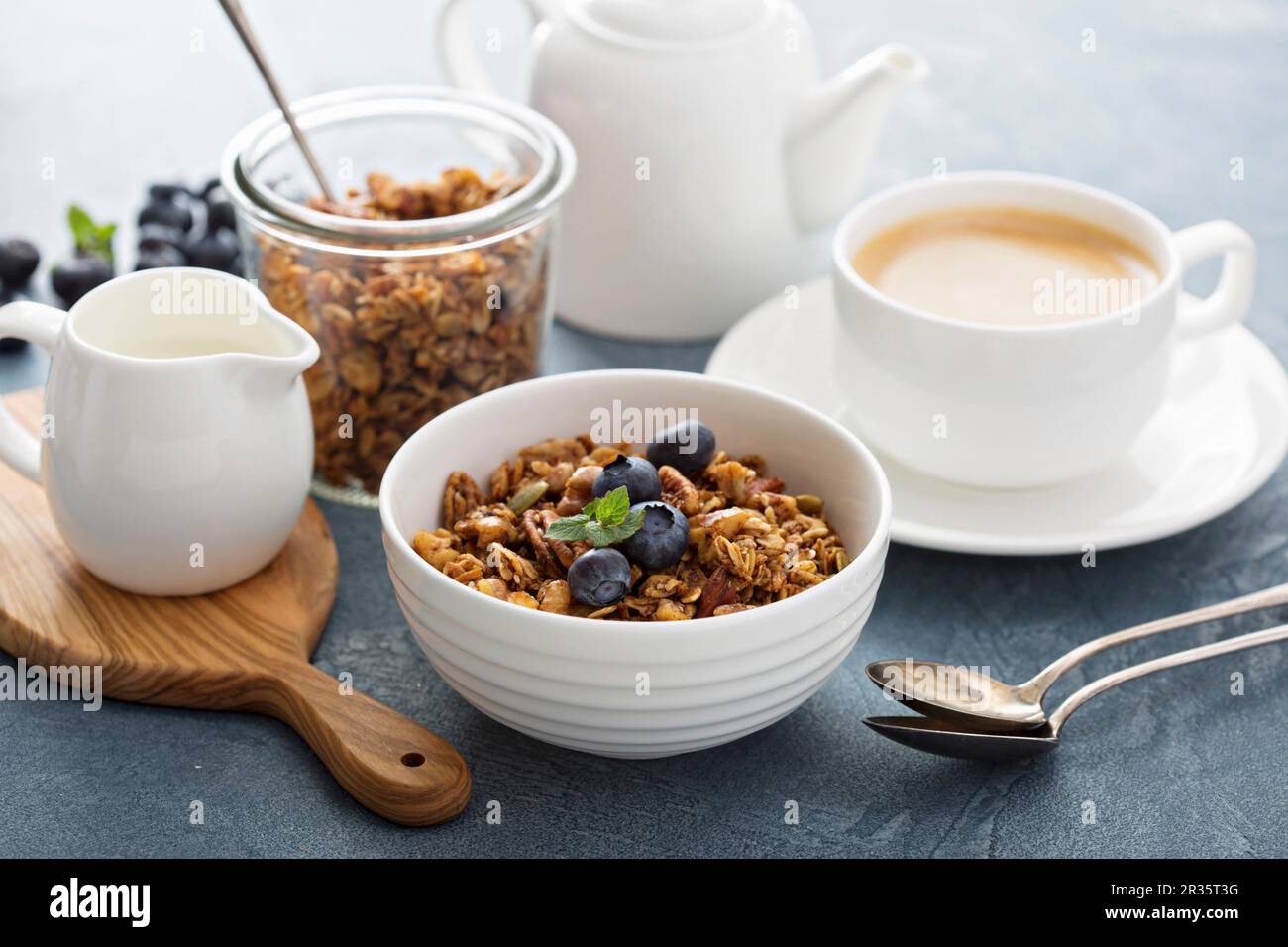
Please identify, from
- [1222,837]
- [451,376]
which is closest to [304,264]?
[451,376]

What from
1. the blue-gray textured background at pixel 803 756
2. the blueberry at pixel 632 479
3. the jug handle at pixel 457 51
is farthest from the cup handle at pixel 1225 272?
the jug handle at pixel 457 51

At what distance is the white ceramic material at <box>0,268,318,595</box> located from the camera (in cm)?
105

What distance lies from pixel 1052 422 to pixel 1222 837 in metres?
0.37

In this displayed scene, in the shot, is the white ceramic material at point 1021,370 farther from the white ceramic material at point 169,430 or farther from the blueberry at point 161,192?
the blueberry at point 161,192

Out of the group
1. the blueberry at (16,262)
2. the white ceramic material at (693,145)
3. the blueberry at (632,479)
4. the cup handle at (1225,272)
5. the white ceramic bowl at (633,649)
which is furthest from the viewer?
the blueberry at (16,262)

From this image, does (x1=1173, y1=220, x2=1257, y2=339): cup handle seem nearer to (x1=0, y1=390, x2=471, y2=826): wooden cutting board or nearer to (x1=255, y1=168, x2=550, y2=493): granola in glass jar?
(x1=255, y1=168, x2=550, y2=493): granola in glass jar

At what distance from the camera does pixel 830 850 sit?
0.95 metres

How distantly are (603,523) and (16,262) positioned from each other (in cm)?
88

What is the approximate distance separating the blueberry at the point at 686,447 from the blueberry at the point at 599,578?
0.16 metres

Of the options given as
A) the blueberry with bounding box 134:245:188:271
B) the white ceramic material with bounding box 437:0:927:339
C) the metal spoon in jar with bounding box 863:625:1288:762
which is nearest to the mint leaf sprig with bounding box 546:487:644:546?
the metal spoon in jar with bounding box 863:625:1288:762

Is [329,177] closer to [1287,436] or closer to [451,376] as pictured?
[451,376]

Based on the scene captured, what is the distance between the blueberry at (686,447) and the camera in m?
1.09

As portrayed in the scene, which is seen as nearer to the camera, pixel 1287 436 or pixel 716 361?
pixel 1287 436

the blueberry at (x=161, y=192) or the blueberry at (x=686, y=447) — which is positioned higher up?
the blueberry at (x=686, y=447)
